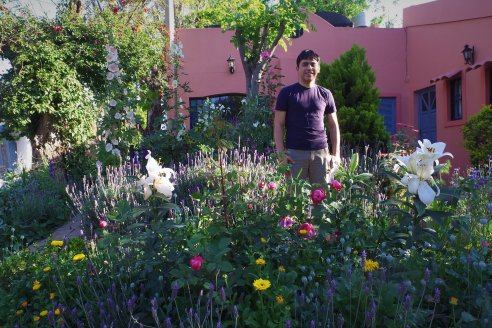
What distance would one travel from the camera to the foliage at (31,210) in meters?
5.48

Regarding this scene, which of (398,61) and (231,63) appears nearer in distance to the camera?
(231,63)

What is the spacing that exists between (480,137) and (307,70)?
5767mm

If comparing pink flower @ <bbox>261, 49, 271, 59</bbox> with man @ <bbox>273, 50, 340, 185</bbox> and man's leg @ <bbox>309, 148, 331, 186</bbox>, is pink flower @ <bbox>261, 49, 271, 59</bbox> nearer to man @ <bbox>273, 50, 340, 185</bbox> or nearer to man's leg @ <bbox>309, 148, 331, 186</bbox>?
man @ <bbox>273, 50, 340, 185</bbox>

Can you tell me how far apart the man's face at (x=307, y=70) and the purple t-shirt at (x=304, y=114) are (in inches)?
3.0

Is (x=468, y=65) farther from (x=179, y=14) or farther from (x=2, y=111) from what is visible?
(x=179, y=14)

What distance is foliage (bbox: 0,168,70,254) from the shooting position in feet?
18.0

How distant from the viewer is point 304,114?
4004 mm

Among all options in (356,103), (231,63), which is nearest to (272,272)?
(356,103)

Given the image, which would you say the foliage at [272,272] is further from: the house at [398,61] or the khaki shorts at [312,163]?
the house at [398,61]

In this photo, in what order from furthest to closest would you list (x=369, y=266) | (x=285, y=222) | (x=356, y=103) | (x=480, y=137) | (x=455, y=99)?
(x=455, y=99) → (x=480, y=137) → (x=356, y=103) → (x=285, y=222) → (x=369, y=266)

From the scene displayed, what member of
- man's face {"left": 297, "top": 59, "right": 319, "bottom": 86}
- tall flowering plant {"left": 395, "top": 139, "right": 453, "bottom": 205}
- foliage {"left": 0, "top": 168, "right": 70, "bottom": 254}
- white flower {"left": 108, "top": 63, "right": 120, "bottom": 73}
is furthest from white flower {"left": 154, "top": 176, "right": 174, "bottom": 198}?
white flower {"left": 108, "top": 63, "right": 120, "bottom": 73}

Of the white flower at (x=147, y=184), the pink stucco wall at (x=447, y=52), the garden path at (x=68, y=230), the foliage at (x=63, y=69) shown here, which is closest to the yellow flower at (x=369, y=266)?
the white flower at (x=147, y=184)

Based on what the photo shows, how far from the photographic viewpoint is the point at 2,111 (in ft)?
29.5

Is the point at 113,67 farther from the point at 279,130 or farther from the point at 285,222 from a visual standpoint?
the point at 285,222
